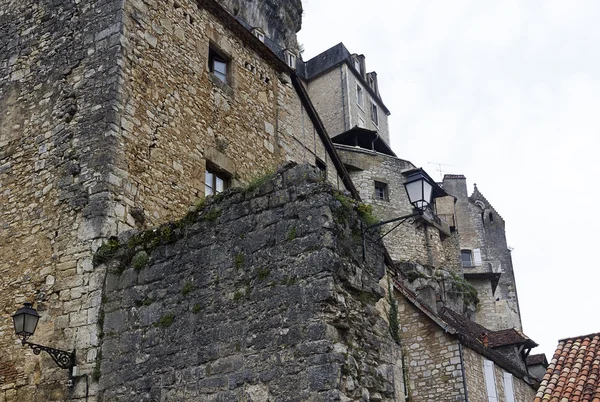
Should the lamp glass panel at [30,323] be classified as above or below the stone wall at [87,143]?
below

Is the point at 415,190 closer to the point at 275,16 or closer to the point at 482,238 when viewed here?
the point at 275,16

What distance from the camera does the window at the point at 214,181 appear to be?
31.2 feet

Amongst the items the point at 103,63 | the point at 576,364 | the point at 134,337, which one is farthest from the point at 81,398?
the point at 576,364

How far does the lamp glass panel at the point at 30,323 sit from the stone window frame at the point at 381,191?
82.1 feet

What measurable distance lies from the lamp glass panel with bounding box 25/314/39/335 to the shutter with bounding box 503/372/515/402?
13.9 meters

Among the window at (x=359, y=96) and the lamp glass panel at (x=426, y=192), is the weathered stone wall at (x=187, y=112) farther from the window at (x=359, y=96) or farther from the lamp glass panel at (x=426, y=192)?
the window at (x=359, y=96)

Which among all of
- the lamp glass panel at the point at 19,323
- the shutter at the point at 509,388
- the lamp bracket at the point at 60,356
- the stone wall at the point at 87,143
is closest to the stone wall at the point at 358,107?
the shutter at the point at 509,388

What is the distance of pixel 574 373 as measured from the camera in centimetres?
1253

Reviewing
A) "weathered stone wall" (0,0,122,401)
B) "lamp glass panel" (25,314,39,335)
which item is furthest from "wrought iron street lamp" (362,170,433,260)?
"lamp glass panel" (25,314,39,335)

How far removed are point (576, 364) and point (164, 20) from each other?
9370 mm

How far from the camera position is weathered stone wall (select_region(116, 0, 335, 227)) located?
838 cm

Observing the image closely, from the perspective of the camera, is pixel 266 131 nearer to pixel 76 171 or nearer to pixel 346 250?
pixel 76 171

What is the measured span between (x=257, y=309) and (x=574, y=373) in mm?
8709

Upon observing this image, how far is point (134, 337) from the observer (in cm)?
676
